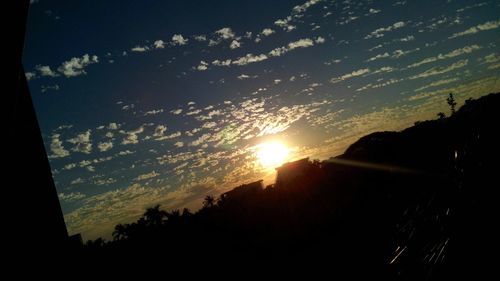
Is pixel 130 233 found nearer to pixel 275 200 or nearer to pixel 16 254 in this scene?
pixel 275 200

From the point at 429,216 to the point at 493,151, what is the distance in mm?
714

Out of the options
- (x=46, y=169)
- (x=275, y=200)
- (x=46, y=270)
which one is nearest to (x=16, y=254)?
(x=46, y=270)

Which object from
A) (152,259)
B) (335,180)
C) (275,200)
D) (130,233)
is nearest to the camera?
(152,259)

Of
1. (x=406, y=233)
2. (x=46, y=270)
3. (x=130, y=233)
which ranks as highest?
(x=46, y=270)

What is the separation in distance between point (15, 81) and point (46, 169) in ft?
2.08

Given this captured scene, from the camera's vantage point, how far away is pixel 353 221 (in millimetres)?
2602

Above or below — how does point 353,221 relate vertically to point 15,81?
below

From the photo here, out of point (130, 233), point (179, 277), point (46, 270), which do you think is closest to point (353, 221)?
point (46, 270)

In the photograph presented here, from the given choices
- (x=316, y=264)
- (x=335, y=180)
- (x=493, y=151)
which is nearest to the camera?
(x=493, y=151)

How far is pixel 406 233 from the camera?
1.61 metres

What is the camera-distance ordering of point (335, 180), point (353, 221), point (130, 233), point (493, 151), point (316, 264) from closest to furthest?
point (493, 151), point (316, 264), point (353, 221), point (335, 180), point (130, 233)

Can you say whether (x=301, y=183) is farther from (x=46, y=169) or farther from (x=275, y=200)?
(x=46, y=169)

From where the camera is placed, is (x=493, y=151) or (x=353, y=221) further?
(x=353, y=221)

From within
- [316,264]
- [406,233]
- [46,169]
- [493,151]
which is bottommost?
[316,264]
